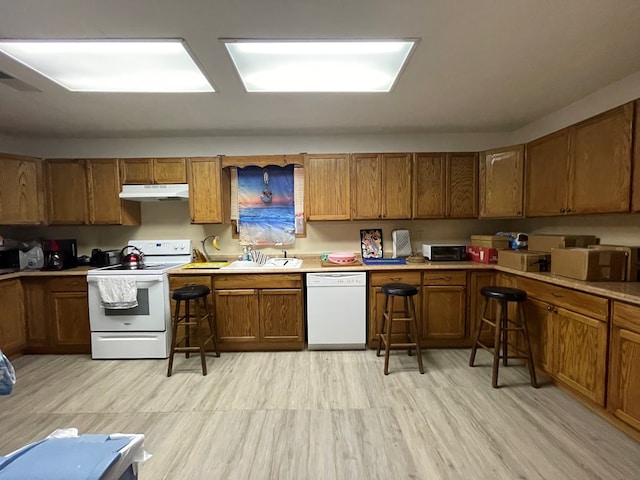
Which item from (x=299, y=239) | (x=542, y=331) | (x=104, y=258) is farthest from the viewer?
(x=299, y=239)

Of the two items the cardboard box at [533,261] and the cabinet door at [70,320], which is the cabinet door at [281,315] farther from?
the cardboard box at [533,261]

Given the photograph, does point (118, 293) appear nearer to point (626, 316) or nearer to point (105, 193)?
point (105, 193)

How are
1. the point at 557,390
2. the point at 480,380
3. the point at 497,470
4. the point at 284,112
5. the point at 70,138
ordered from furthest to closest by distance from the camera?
1. the point at 70,138
2. the point at 284,112
3. the point at 480,380
4. the point at 557,390
5. the point at 497,470

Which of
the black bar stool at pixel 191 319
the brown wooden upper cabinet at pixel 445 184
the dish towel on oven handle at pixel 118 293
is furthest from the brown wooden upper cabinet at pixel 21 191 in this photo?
the brown wooden upper cabinet at pixel 445 184

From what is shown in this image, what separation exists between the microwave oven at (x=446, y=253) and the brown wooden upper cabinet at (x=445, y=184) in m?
0.36

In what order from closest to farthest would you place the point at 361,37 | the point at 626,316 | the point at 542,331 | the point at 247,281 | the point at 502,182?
the point at 361,37 → the point at 626,316 → the point at 542,331 → the point at 247,281 → the point at 502,182

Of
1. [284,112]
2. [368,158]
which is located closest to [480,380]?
[368,158]

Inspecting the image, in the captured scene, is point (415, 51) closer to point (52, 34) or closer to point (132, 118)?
point (52, 34)

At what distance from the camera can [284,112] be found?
2.69 metres

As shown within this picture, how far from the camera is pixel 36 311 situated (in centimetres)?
301

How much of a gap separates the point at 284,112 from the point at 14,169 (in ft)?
9.44

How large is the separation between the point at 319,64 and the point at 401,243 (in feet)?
7.06

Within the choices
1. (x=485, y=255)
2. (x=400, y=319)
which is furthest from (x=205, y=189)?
(x=485, y=255)

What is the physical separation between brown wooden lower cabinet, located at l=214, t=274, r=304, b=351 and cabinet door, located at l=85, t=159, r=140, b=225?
1451 mm
